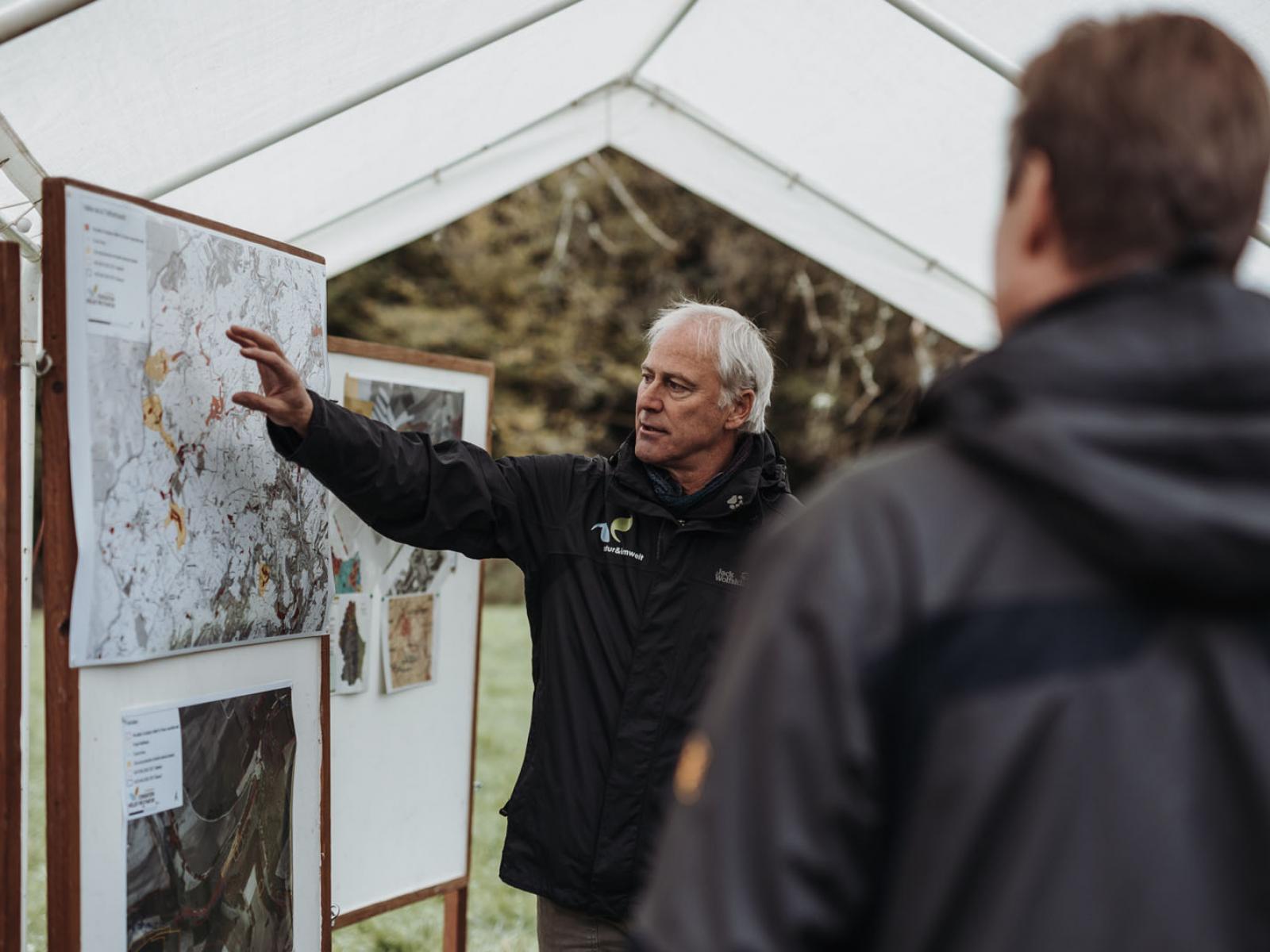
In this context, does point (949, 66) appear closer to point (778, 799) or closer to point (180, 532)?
point (180, 532)

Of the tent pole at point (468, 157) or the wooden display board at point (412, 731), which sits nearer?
the wooden display board at point (412, 731)

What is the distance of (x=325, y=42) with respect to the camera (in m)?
2.58

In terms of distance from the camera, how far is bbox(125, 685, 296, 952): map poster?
181cm

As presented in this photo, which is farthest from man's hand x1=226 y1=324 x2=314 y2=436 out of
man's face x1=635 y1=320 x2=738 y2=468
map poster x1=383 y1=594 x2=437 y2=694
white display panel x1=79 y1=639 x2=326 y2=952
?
map poster x1=383 y1=594 x2=437 y2=694

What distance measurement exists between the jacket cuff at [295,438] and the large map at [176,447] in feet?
0.15

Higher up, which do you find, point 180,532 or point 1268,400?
point 1268,400

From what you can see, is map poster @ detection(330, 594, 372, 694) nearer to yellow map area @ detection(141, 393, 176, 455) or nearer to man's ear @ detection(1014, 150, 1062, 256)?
yellow map area @ detection(141, 393, 176, 455)

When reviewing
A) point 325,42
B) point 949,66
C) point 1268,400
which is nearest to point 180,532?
point 325,42

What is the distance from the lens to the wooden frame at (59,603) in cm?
163

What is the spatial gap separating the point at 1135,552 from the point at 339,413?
1.58 m

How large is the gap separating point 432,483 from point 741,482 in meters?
0.64

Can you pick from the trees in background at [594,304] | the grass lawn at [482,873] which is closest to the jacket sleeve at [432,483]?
the grass lawn at [482,873]

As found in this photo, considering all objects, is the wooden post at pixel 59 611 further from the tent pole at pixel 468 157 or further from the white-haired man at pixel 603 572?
the tent pole at pixel 468 157

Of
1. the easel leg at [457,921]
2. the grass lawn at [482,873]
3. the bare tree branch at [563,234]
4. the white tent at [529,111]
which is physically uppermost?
the bare tree branch at [563,234]
